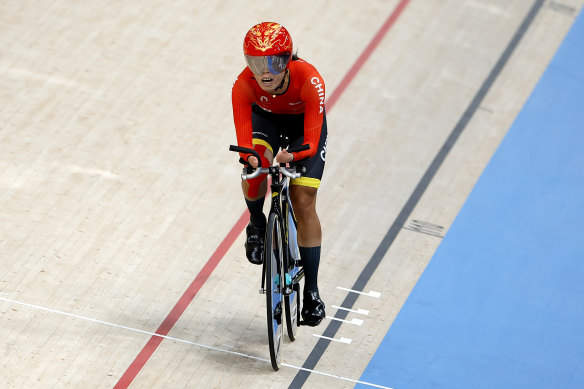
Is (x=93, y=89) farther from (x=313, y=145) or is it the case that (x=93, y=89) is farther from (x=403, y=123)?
(x=313, y=145)

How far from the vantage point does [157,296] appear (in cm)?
485

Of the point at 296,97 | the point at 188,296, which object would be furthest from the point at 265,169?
the point at 188,296

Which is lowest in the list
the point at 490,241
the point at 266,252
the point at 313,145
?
the point at 490,241

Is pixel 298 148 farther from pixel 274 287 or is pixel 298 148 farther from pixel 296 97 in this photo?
pixel 274 287

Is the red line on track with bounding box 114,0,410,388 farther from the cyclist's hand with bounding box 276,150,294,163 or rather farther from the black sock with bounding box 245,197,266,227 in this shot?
the cyclist's hand with bounding box 276,150,294,163

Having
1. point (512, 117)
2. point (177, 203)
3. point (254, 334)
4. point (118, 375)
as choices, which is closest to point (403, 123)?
point (512, 117)

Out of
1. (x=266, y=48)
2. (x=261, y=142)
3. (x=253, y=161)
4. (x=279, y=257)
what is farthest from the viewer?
(x=261, y=142)

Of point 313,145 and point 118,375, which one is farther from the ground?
point 313,145

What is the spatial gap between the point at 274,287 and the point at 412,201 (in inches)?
70.2

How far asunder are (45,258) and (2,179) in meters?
0.75

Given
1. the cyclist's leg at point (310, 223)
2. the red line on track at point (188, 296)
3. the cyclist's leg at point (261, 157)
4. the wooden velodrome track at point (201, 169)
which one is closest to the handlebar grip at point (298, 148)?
the cyclist's leg at point (310, 223)

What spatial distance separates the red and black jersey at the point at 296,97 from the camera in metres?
4.09

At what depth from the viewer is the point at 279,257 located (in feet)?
13.7

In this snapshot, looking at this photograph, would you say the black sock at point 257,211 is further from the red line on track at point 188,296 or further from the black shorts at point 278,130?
the red line on track at point 188,296
